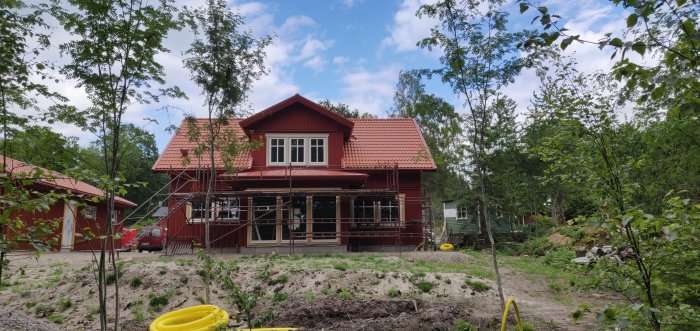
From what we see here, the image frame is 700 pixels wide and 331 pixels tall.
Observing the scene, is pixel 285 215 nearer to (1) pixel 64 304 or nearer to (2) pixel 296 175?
(2) pixel 296 175

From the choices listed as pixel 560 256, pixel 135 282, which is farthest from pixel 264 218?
pixel 560 256

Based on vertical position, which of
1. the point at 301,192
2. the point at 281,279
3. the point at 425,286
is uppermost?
the point at 301,192

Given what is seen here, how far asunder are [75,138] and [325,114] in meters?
13.8

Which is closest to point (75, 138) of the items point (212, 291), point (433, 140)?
point (212, 291)

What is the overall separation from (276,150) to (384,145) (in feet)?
16.9

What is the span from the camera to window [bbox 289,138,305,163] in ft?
60.7

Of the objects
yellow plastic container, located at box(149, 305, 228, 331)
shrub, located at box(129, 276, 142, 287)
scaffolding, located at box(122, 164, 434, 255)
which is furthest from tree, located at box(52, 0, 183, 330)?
scaffolding, located at box(122, 164, 434, 255)

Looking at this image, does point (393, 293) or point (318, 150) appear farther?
point (318, 150)

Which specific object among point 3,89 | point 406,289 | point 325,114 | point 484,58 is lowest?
point 406,289

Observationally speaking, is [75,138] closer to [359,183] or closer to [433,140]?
[359,183]

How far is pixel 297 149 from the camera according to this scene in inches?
731

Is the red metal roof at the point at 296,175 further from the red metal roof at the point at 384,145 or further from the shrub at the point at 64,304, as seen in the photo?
the shrub at the point at 64,304

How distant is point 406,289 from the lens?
29.6 ft

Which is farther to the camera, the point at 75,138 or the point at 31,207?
the point at 75,138
